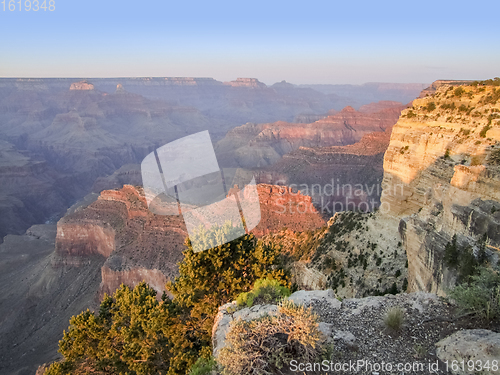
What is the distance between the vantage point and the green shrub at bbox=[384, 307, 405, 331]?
272 inches

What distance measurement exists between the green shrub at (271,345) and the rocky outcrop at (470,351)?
2.32 m

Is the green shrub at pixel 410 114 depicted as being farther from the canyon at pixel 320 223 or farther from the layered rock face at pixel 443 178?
the canyon at pixel 320 223

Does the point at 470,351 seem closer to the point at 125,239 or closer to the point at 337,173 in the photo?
the point at 125,239

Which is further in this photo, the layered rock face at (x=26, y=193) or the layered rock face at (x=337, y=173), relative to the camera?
the layered rock face at (x=26, y=193)

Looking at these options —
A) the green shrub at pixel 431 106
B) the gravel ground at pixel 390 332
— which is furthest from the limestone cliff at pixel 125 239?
the green shrub at pixel 431 106

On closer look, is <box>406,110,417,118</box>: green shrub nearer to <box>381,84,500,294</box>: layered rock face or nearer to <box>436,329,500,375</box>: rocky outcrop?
<box>381,84,500,294</box>: layered rock face

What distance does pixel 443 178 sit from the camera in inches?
588

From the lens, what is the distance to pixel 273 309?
7969mm

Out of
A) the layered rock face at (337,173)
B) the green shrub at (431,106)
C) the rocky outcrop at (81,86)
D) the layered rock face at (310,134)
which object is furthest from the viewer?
the rocky outcrop at (81,86)

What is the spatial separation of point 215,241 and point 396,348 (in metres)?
7.27

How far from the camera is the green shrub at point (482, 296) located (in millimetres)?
6641

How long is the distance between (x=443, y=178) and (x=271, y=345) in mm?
12678

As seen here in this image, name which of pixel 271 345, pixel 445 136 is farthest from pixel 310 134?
pixel 271 345

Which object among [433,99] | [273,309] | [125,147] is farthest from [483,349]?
[125,147]
